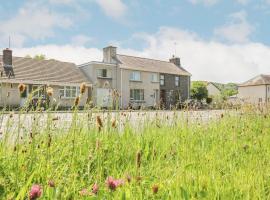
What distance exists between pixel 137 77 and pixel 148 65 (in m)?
4.09

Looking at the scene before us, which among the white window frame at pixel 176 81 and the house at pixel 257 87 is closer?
the white window frame at pixel 176 81

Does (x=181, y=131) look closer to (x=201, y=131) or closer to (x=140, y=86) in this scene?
(x=201, y=131)

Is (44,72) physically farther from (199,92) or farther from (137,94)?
(199,92)

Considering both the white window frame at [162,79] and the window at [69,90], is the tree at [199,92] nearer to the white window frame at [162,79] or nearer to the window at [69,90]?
the white window frame at [162,79]

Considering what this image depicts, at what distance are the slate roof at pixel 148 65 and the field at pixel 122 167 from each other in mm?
42868

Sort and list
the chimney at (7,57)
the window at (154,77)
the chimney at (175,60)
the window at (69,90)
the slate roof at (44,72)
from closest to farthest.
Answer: the slate roof at (44,72) → the chimney at (7,57) → the window at (69,90) → the window at (154,77) → the chimney at (175,60)

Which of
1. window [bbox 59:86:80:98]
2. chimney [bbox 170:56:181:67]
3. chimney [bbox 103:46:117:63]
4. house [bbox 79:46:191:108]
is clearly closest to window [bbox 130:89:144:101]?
house [bbox 79:46:191:108]

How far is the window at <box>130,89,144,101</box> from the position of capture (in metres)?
49.0

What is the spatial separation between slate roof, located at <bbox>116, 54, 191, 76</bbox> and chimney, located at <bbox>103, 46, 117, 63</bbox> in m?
0.83

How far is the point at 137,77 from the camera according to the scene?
1965 inches

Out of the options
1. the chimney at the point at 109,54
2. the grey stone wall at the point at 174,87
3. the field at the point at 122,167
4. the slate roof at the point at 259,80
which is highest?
the chimney at the point at 109,54

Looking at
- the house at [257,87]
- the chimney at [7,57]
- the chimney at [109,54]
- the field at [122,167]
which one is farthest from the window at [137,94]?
the field at [122,167]

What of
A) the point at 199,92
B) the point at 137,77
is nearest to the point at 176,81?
the point at 137,77

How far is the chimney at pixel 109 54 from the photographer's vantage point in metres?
48.6
